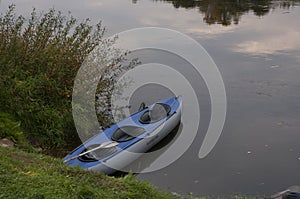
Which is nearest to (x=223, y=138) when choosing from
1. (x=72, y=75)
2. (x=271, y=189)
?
(x=271, y=189)

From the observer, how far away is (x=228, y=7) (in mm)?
23922

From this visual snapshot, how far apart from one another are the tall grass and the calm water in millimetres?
1966

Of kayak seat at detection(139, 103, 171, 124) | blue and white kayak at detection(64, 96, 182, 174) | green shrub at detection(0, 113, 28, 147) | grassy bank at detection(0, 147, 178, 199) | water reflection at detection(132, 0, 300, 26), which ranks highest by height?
water reflection at detection(132, 0, 300, 26)

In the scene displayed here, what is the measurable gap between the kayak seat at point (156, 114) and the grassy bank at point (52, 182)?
398cm

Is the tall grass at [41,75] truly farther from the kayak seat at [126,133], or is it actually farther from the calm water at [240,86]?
the calm water at [240,86]

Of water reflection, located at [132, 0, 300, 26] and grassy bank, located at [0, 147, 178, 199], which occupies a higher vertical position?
water reflection, located at [132, 0, 300, 26]

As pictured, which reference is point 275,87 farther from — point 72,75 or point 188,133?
point 72,75

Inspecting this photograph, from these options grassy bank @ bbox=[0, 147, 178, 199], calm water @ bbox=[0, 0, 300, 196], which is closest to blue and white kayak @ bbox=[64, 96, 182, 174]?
calm water @ bbox=[0, 0, 300, 196]

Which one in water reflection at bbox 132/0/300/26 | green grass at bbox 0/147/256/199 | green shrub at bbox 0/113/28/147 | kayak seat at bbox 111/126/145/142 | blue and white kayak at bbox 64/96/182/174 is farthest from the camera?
water reflection at bbox 132/0/300/26

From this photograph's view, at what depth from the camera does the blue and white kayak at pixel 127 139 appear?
25.0 ft

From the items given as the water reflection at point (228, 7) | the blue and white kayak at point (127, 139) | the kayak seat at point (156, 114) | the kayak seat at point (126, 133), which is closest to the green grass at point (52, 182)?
the blue and white kayak at point (127, 139)

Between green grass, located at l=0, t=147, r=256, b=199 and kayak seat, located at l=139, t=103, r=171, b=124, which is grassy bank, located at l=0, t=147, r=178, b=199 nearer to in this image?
green grass, located at l=0, t=147, r=256, b=199

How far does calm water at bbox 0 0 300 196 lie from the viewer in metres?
7.92

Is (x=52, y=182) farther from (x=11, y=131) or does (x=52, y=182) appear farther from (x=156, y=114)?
(x=156, y=114)
